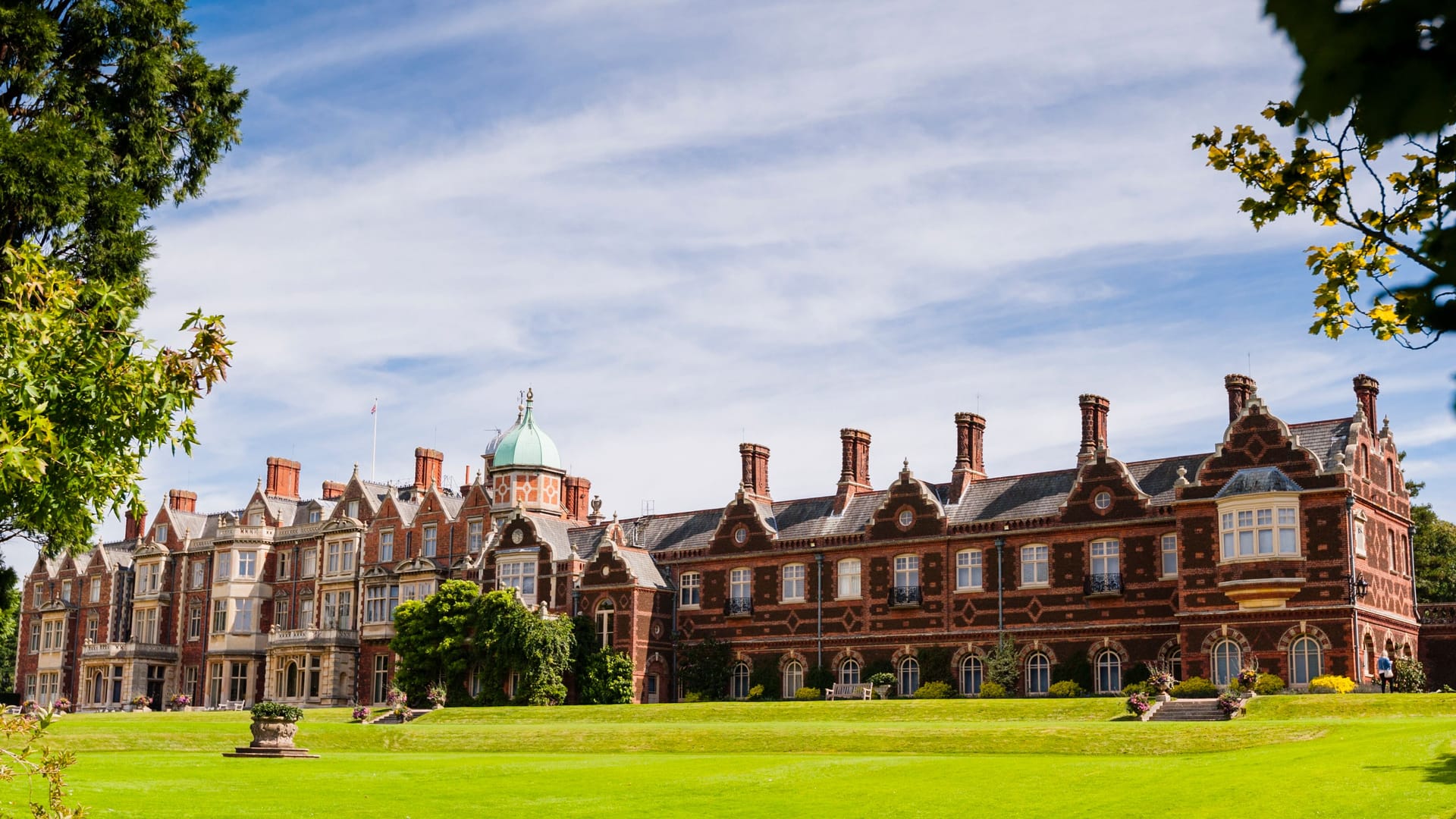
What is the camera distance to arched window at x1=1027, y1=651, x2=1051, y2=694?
46844 millimetres

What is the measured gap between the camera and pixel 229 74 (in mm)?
22703

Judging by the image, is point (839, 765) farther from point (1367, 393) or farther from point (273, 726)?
point (1367, 393)

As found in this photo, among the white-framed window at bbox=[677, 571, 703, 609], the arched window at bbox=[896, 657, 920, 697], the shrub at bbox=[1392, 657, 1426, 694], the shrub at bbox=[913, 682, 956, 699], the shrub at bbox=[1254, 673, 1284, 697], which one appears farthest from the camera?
Answer: the white-framed window at bbox=[677, 571, 703, 609]

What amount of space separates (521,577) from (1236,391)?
2737 centimetres

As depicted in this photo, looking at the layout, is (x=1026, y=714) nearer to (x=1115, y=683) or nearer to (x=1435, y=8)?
(x=1115, y=683)

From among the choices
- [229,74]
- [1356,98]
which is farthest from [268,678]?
[1356,98]

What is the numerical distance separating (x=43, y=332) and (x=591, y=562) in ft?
134

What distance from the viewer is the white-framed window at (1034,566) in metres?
47.4

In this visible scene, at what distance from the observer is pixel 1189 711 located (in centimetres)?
3622

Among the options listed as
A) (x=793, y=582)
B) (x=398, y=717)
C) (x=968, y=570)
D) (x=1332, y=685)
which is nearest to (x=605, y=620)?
(x=793, y=582)

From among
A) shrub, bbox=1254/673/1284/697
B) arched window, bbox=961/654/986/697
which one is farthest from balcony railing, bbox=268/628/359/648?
shrub, bbox=1254/673/1284/697

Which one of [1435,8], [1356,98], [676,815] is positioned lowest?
[676,815]

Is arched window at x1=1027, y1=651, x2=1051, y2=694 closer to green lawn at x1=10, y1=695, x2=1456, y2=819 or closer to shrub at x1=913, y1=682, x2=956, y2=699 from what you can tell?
shrub at x1=913, y1=682, x2=956, y2=699

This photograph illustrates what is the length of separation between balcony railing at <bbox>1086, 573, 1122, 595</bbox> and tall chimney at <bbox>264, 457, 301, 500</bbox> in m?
42.8
